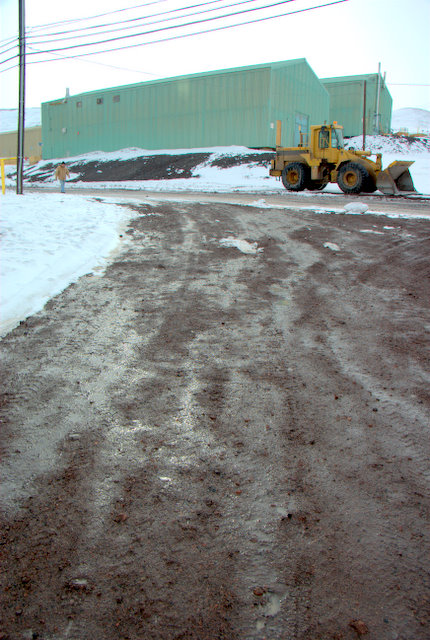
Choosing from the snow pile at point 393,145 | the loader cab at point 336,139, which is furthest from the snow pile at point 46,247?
the snow pile at point 393,145

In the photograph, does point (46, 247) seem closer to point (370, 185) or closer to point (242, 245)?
point (242, 245)

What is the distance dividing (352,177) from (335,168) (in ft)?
3.76

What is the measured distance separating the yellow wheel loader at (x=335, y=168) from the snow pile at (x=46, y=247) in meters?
10.2

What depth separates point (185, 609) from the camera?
1898 mm

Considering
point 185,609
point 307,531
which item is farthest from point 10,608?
point 307,531

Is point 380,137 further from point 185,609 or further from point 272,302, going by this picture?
point 185,609

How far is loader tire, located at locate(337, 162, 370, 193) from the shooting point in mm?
17641

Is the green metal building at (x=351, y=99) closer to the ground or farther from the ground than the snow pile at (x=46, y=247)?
farther from the ground

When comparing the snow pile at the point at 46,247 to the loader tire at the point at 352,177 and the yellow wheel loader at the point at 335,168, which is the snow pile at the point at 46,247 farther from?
the yellow wheel loader at the point at 335,168

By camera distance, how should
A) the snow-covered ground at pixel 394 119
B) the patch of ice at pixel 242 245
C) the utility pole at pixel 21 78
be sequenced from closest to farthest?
1. the patch of ice at pixel 242 245
2. the utility pole at pixel 21 78
3. the snow-covered ground at pixel 394 119

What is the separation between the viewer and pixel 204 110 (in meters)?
34.7

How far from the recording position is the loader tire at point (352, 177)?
17.6 meters

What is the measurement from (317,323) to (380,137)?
3932 cm

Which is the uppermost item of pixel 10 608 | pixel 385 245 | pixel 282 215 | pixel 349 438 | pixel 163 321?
pixel 282 215
